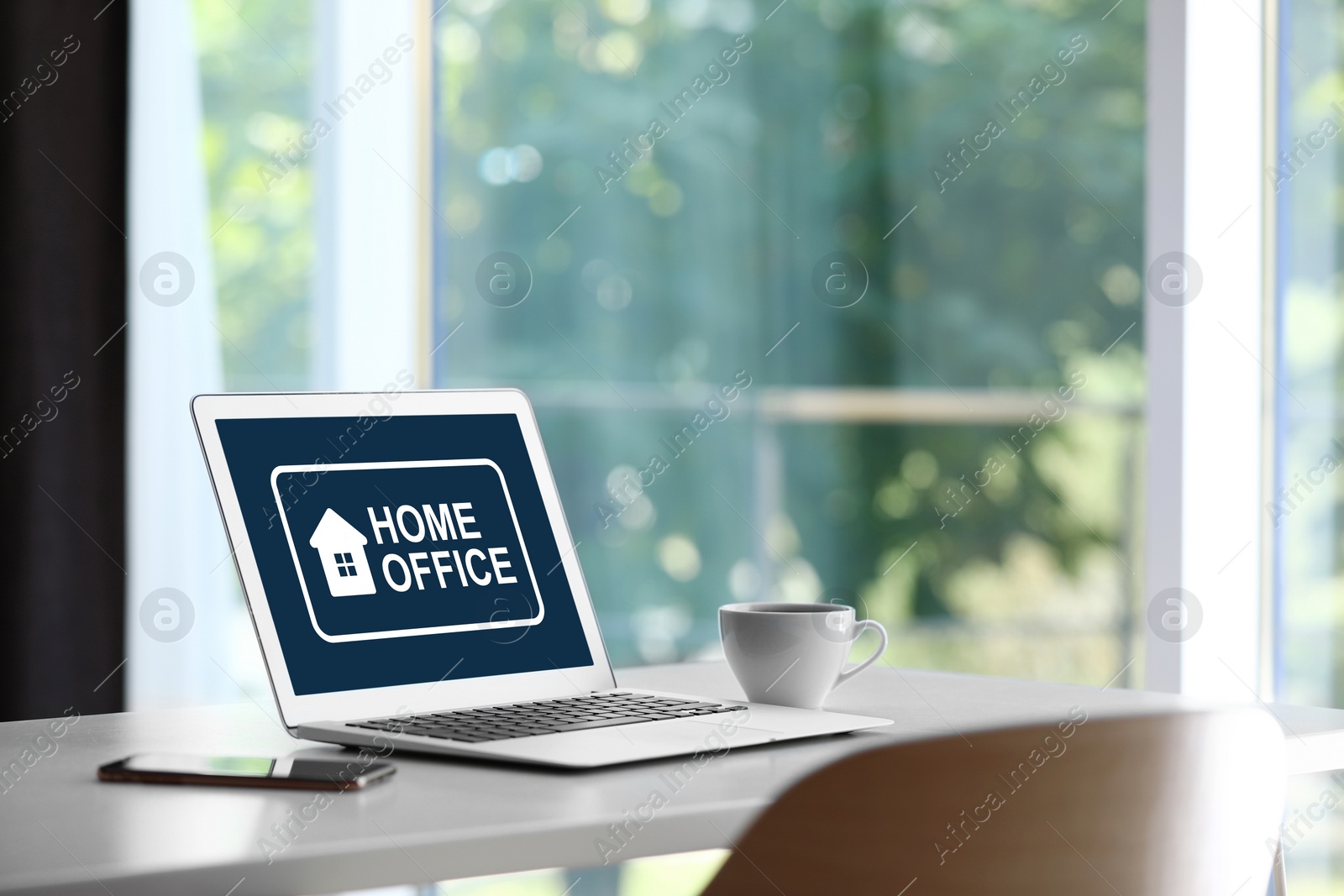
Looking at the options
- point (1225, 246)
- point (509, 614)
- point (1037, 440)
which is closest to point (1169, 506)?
point (1225, 246)

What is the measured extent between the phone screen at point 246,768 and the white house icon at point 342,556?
0.21 meters

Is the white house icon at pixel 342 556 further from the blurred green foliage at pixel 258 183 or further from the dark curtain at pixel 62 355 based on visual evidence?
the blurred green foliage at pixel 258 183

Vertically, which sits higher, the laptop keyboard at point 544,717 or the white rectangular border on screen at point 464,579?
the white rectangular border on screen at point 464,579

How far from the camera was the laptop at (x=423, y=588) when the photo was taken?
0.99 meters

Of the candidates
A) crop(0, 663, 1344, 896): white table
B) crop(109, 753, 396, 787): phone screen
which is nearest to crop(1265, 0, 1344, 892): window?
crop(0, 663, 1344, 896): white table

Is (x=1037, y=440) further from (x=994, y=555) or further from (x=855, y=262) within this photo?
(x=855, y=262)

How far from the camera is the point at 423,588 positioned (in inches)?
43.1

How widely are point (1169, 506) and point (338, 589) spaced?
1659mm

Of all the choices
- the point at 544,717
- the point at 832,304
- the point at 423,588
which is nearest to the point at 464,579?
the point at 423,588

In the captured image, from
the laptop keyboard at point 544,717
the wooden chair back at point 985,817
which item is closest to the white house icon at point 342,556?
the laptop keyboard at point 544,717

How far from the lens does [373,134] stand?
8.77 feet

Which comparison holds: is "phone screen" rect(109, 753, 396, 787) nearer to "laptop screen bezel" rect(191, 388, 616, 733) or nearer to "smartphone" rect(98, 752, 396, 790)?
"smartphone" rect(98, 752, 396, 790)

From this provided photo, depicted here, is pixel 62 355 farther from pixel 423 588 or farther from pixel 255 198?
pixel 423 588

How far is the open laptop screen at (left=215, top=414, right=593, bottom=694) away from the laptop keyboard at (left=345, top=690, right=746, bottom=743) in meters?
0.05
